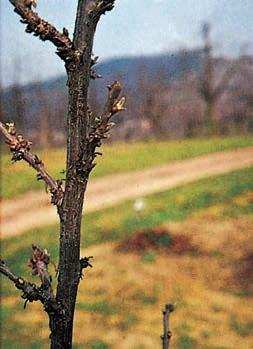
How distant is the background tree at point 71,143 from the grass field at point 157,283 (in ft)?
24.0

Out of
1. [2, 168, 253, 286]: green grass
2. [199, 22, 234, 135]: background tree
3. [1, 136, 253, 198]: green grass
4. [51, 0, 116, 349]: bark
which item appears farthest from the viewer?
[199, 22, 234, 135]: background tree

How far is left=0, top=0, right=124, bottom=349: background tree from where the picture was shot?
49.6 inches

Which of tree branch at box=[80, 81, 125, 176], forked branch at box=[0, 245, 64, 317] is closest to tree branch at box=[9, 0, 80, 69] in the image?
tree branch at box=[80, 81, 125, 176]

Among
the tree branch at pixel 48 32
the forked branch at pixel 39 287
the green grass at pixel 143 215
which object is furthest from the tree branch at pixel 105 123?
the green grass at pixel 143 215

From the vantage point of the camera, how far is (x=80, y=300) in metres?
→ 10.2

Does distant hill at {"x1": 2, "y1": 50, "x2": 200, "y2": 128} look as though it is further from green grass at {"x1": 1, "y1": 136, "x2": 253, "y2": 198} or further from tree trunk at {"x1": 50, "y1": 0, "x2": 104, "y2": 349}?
tree trunk at {"x1": 50, "y1": 0, "x2": 104, "y2": 349}

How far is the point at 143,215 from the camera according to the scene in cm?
1392

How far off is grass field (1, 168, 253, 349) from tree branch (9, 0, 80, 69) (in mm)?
7599

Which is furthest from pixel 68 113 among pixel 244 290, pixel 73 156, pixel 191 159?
pixel 191 159

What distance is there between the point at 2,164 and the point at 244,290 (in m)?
15.4

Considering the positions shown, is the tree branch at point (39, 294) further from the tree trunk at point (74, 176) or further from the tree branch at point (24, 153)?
the tree branch at point (24, 153)

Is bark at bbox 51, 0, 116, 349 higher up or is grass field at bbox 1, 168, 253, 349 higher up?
grass field at bbox 1, 168, 253, 349

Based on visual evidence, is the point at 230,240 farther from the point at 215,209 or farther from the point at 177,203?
the point at 177,203

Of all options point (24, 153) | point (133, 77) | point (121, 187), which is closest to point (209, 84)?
point (133, 77)
